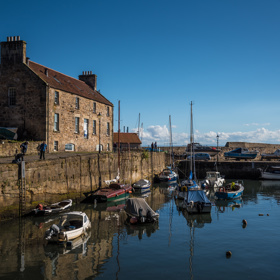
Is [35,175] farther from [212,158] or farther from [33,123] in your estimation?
[212,158]

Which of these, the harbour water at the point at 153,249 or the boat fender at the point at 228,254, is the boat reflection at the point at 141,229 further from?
the boat fender at the point at 228,254

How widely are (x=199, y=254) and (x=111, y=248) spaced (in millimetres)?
4727

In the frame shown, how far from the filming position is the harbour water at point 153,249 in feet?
45.1

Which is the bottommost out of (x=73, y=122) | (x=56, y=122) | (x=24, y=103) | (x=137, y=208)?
(x=137, y=208)

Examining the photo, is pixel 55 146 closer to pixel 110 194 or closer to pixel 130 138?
pixel 110 194

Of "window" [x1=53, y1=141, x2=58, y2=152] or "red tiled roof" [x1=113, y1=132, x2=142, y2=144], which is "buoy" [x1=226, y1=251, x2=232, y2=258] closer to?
"window" [x1=53, y1=141, x2=58, y2=152]

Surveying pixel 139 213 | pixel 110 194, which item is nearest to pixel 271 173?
pixel 110 194

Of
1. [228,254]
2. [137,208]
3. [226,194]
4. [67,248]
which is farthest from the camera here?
[226,194]

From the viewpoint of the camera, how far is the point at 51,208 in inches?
938

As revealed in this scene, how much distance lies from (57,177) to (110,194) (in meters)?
5.89

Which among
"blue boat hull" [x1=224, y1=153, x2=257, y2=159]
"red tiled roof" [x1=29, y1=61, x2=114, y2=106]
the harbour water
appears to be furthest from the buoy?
"blue boat hull" [x1=224, y1=153, x2=257, y2=159]

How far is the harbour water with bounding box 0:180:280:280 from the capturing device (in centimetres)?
1375

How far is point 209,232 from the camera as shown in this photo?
2062 cm

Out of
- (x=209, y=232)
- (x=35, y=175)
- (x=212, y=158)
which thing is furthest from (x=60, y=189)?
(x=212, y=158)
